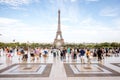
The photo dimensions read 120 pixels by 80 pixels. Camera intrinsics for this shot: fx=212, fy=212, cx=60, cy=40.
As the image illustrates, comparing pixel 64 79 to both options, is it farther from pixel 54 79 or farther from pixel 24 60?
pixel 24 60

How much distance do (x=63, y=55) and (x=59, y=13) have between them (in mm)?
64604

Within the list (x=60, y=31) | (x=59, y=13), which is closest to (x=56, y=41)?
(x=60, y=31)

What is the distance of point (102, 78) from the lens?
12258 mm

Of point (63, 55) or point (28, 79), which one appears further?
point (63, 55)

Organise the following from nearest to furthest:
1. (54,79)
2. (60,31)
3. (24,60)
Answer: (54,79) < (24,60) < (60,31)

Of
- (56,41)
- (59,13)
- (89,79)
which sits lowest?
(89,79)

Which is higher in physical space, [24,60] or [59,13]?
[59,13]

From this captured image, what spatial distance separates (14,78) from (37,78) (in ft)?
4.31

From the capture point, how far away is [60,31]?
86.4 m

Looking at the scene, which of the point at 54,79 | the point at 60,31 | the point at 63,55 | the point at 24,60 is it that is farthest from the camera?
the point at 60,31

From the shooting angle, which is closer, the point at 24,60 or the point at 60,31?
the point at 24,60

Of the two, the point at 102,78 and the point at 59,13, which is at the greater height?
the point at 59,13

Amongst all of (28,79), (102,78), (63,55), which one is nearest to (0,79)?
(28,79)

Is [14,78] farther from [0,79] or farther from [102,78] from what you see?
[102,78]
